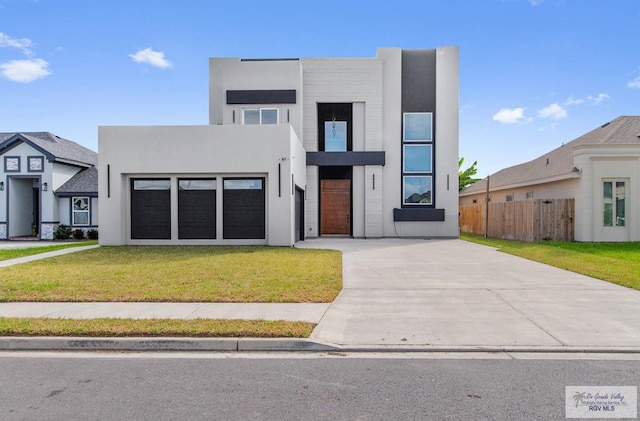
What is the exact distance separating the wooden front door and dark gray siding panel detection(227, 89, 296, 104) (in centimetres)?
473

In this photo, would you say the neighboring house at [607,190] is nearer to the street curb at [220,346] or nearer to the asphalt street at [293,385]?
the street curb at [220,346]

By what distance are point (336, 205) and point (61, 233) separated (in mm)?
14930

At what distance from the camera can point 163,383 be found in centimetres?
418

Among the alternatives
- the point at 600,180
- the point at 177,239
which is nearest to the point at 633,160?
the point at 600,180

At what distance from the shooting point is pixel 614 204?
1855 cm

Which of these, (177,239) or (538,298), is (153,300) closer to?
(538,298)

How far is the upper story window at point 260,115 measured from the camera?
68.1ft

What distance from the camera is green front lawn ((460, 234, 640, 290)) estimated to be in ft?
31.3

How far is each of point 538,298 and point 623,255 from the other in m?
8.32

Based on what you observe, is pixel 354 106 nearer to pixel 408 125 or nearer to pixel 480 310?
pixel 408 125

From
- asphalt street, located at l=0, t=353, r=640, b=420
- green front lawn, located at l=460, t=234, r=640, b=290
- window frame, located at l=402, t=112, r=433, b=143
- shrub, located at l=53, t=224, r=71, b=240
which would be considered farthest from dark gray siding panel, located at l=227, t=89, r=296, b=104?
asphalt street, located at l=0, t=353, r=640, b=420

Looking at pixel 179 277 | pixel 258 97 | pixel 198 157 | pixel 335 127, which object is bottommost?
pixel 179 277

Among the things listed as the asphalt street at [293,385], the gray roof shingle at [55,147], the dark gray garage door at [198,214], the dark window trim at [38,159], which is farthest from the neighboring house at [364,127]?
the asphalt street at [293,385]

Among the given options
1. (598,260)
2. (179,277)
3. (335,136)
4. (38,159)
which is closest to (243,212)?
(179,277)
